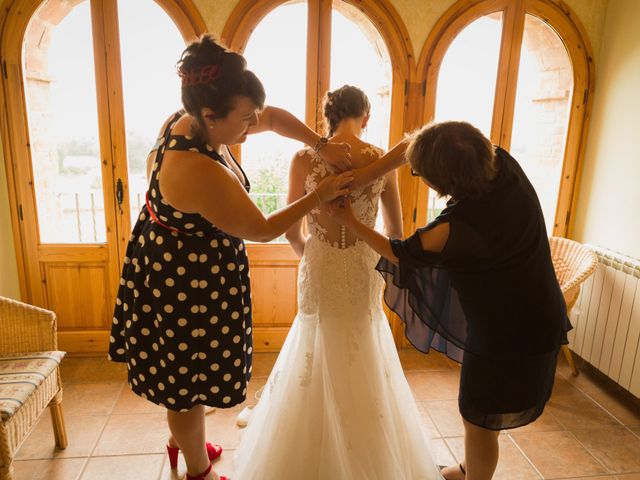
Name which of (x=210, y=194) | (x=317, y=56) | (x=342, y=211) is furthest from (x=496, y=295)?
(x=317, y=56)

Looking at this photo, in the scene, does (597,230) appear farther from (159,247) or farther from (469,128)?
(159,247)

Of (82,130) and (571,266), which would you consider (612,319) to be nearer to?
(571,266)

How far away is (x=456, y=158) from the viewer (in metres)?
1.21

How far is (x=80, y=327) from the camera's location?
9.59 feet

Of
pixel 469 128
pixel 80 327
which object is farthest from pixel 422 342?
pixel 80 327

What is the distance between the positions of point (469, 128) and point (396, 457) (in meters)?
1.20

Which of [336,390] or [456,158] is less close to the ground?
[456,158]

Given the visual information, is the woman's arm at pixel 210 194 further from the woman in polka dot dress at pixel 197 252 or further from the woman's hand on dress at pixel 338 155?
the woman's hand on dress at pixel 338 155

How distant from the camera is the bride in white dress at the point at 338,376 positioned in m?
1.63

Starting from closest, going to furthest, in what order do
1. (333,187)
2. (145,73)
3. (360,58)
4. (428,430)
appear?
(333,187) → (428,430) → (145,73) → (360,58)

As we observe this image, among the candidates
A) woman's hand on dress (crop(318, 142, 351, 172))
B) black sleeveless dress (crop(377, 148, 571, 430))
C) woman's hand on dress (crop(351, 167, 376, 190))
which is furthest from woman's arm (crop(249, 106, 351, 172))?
black sleeveless dress (crop(377, 148, 571, 430))

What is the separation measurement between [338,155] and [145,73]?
5.59 feet

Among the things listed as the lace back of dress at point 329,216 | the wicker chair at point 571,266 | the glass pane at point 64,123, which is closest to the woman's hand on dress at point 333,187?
the lace back of dress at point 329,216

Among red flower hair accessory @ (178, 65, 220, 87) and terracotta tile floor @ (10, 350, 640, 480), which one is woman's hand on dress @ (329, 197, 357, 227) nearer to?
red flower hair accessory @ (178, 65, 220, 87)
